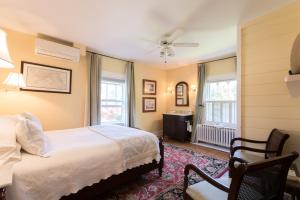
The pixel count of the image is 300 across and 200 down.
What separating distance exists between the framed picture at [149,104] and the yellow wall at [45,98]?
6.90 feet

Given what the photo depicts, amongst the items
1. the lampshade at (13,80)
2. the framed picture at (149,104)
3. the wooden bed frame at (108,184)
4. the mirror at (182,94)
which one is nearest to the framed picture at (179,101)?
the mirror at (182,94)

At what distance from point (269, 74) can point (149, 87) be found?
364 cm

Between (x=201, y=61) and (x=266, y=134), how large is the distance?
10.1ft

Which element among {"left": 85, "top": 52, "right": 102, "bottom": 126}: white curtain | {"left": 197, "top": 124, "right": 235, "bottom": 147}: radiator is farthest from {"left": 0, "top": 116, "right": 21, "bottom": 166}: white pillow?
{"left": 197, "top": 124, "right": 235, "bottom": 147}: radiator

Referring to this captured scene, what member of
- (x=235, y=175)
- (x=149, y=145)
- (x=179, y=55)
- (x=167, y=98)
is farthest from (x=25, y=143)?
(x=167, y=98)

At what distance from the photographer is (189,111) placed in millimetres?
5195

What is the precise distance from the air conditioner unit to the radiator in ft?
12.8

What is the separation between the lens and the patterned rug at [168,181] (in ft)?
6.96

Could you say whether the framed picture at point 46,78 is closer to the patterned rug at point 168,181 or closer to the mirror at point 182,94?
the patterned rug at point 168,181

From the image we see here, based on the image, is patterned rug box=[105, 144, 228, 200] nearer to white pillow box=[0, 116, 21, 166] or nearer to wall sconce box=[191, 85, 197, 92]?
white pillow box=[0, 116, 21, 166]

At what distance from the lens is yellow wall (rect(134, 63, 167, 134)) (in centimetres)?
514

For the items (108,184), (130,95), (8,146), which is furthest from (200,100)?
(8,146)

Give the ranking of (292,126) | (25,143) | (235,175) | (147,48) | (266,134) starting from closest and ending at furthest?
(235,175) → (25,143) → (292,126) → (266,134) → (147,48)

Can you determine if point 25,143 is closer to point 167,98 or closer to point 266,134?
point 266,134
